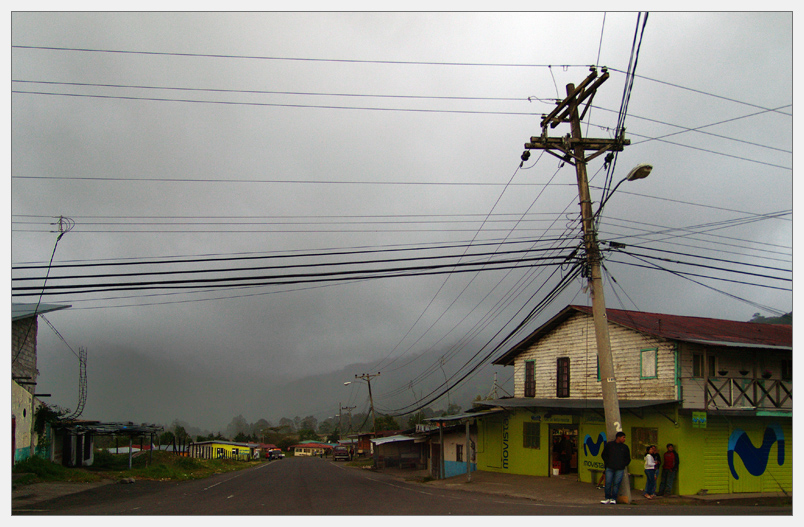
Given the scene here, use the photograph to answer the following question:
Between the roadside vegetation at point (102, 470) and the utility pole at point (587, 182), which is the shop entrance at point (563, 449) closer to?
the utility pole at point (587, 182)

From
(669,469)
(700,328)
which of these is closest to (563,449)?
(700,328)

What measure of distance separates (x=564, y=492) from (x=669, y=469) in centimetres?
318

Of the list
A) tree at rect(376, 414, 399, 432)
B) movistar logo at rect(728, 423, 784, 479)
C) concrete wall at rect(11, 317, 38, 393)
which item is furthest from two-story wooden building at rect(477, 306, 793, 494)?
tree at rect(376, 414, 399, 432)

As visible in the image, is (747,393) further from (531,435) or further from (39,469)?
(39,469)

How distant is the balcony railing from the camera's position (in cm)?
1973

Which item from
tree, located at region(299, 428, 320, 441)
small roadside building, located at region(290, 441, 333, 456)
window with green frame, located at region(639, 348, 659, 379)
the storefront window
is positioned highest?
window with green frame, located at region(639, 348, 659, 379)

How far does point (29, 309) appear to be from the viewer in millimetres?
28047

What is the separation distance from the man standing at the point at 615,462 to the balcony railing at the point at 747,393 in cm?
619

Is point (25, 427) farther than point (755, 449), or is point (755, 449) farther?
point (25, 427)

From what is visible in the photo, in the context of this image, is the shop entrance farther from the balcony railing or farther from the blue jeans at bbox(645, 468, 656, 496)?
the blue jeans at bbox(645, 468, 656, 496)

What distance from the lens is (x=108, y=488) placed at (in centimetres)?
2267

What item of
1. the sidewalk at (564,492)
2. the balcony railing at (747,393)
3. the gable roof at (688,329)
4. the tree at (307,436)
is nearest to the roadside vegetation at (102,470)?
the sidewalk at (564,492)

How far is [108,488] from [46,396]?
8.38 metres

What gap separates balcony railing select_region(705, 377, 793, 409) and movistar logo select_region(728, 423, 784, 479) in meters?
0.90
